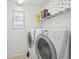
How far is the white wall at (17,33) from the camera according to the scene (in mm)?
3264

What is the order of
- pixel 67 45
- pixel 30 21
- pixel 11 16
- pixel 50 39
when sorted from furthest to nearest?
1. pixel 30 21
2. pixel 11 16
3. pixel 50 39
4. pixel 67 45

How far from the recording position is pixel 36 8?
3576 millimetres

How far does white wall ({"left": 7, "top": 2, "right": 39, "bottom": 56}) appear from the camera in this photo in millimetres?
3264

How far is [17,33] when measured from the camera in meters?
3.39

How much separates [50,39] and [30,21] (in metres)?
2.72

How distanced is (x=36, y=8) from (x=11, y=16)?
1.04 meters

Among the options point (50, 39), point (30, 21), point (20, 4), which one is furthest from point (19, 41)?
point (50, 39)

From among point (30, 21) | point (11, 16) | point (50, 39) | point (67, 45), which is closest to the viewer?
point (67, 45)
